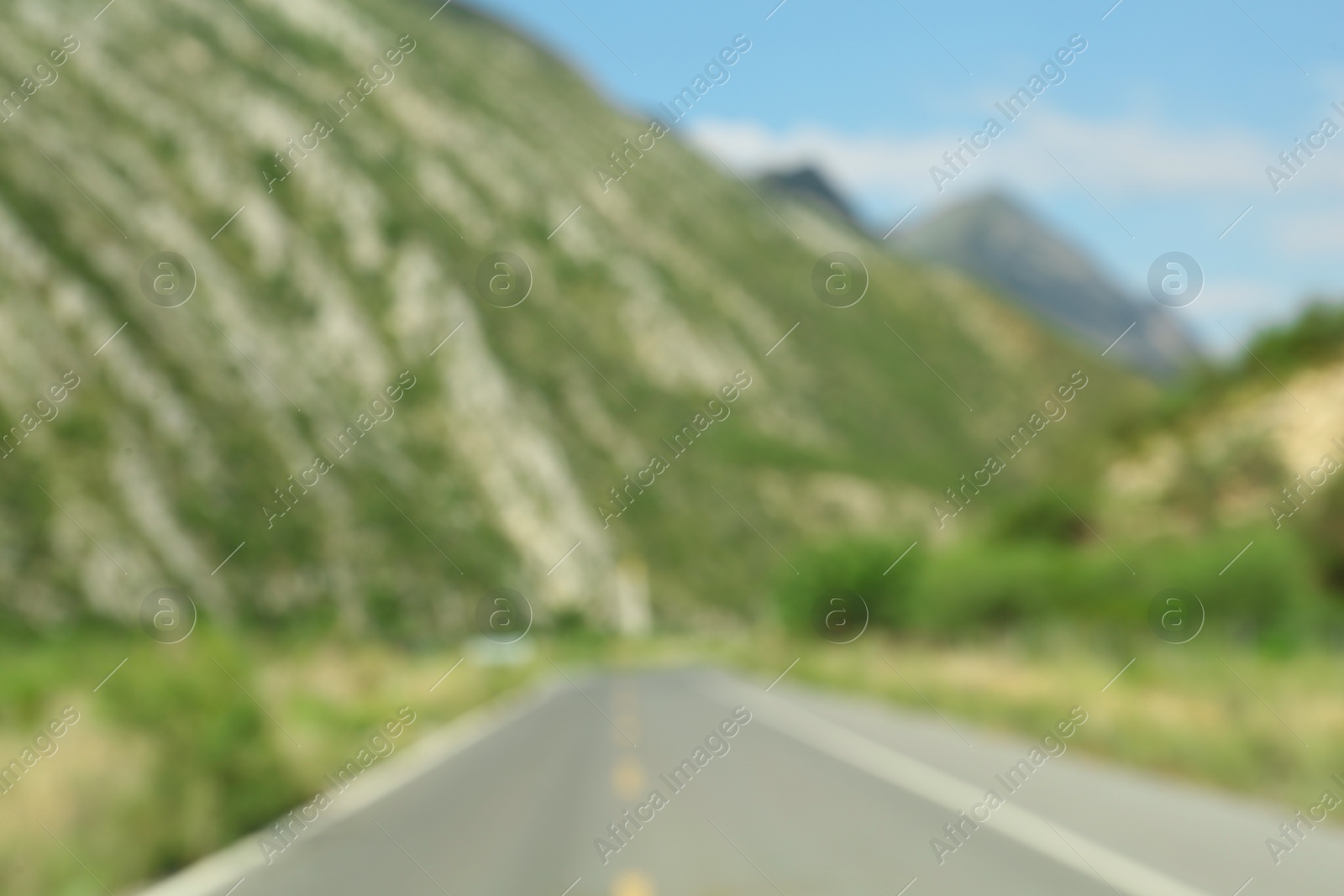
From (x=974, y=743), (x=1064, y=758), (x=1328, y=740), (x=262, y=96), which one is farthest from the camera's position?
(x=262, y=96)

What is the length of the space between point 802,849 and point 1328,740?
617 cm

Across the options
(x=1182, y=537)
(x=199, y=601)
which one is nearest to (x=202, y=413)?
(x=199, y=601)

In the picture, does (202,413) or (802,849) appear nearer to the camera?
(802,849)

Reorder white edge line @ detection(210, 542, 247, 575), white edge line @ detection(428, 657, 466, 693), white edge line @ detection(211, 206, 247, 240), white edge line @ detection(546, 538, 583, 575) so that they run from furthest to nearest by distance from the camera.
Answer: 1. white edge line @ detection(546, 538, 583, 575)
2. white edge line @ detection(211, 206, 247, 240)
3. white edge line @ detection(210, 542, 247, 575)
4. white edge line @ detection(428, 657, 466, 693)

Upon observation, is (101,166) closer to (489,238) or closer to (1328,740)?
(489,238)

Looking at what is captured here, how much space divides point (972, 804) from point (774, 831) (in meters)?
2.46

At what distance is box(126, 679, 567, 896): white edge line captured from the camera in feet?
32.9

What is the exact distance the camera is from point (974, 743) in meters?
20.6
